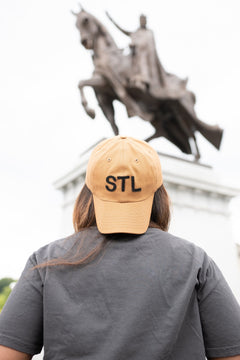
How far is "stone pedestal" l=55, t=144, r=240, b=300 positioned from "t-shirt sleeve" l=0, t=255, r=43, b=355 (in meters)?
3.63

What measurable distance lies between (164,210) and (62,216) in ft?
13.1

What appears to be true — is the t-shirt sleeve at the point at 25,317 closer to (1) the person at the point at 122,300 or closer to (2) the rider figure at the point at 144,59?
(1) the person at the point at 122,300

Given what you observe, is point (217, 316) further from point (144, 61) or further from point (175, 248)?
point (144, 61)

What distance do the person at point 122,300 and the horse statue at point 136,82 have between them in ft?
11.3

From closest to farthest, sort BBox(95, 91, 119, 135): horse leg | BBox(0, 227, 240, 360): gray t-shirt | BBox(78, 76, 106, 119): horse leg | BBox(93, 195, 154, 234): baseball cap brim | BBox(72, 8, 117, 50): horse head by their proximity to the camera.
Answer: BBox(0, 227, 240, 360): gray t-shirt → BBox(93, 195, 154, 234): baseball cap brim → BBox(78, 76, 106, 119): horse leg → BBox(72, 8, 117, 50): horse head → BBox(95, 91, 119, 135): horse leg

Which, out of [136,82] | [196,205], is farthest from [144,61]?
[196,205]

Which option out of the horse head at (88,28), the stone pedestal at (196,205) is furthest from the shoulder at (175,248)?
the horse head at (88,28)

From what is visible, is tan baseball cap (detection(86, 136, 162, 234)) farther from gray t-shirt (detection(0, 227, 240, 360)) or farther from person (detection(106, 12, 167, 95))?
person (detection(106, 12, 167, 95))

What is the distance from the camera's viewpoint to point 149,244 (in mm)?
721

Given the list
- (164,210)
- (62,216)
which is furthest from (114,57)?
(164,210)

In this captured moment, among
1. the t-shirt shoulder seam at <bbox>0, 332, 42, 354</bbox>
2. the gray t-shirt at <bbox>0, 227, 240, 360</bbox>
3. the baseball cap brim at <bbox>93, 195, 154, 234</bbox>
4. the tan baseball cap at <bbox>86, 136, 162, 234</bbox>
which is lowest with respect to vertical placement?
the t-shirt shoulder seam at <bbox>0, 332, 42, 354</bbox>

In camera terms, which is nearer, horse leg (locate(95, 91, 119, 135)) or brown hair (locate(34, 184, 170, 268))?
brown hair (locate(34, 184, 170, 268))

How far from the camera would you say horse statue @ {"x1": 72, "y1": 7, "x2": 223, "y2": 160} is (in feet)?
14.5

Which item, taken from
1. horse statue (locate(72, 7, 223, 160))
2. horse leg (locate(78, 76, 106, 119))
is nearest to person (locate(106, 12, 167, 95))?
horse statue (locate(72, 7, 223, 160))
